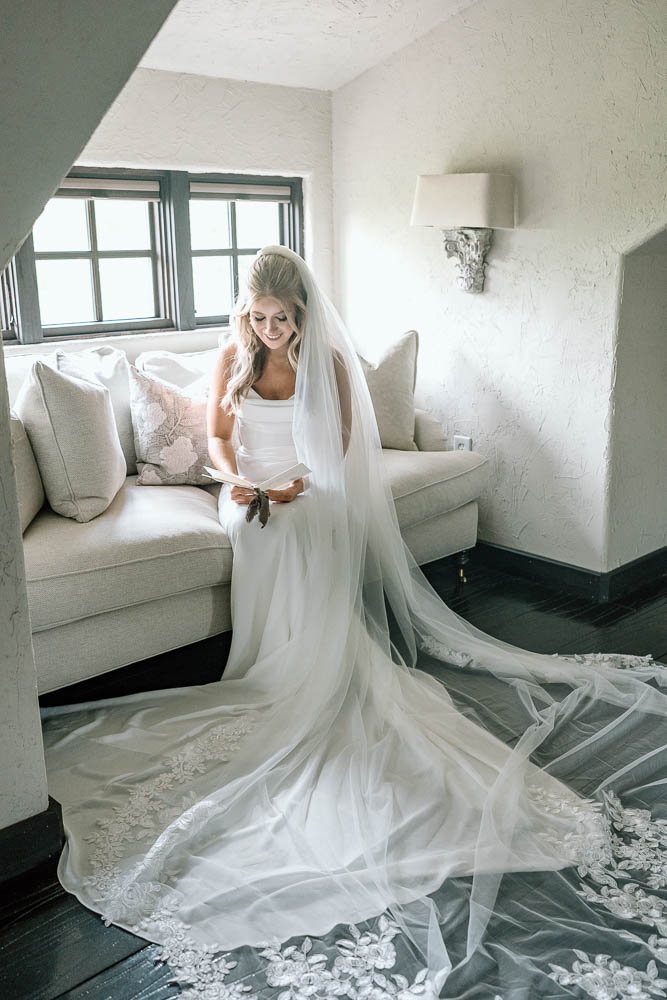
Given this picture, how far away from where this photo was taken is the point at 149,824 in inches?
86.5

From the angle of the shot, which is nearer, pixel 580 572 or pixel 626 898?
pixel 626 898

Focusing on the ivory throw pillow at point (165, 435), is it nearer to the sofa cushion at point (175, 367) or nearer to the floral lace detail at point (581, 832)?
the sofa cushion at point (175, 367)

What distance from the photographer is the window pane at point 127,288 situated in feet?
12.7

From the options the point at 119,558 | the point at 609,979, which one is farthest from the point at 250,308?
the point at 609,979

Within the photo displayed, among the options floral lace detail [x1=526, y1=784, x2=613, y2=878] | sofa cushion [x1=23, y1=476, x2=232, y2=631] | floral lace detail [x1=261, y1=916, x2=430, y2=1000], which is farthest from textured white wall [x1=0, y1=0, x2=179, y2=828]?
floral lace detail [x1=526, y1=784, x2=613, y2=878]

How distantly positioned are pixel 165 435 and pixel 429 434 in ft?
3.85

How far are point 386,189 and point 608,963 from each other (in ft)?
11.0

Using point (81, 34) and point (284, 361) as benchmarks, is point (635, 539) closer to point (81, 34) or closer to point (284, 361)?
point (284, 361)

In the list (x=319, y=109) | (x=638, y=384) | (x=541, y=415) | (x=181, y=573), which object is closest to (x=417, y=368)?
(x=541, y=415)

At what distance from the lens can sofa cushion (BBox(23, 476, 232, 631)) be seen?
2.55m

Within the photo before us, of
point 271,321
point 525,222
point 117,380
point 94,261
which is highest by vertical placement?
point 525,222

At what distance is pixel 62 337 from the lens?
370 centimetres

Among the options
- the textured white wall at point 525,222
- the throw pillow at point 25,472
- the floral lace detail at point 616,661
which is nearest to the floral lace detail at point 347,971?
the floral lace detail at point 616,661

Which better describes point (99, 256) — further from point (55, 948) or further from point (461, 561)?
point (55, 948)
